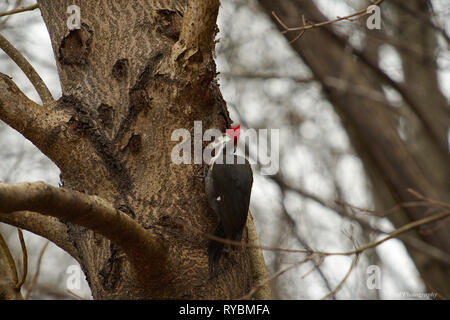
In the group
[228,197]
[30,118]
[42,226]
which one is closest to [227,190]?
[228,197]

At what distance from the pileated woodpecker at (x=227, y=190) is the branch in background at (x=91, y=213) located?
13.5 inches

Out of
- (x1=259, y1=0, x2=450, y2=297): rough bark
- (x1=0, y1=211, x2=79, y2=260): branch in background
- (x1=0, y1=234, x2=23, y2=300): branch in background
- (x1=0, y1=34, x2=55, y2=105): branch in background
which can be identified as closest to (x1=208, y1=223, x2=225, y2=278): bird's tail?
(x1=0, y1=211, x2=79, y2=260): branch in background

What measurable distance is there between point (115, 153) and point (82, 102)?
31 cm

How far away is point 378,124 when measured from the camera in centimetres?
380

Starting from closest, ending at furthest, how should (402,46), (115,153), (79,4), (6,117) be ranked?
(6,117) < (115,153) < (79,4) < (402,46)

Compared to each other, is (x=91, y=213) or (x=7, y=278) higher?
(x=91, y=213)

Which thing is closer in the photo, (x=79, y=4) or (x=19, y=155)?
(x=79, y=4)

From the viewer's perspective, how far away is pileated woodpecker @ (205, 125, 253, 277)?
8.54 ft

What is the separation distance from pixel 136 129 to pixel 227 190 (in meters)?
0.79

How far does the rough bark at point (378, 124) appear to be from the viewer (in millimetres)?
3598

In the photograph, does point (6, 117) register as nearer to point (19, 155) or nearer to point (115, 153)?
point (115, 153)

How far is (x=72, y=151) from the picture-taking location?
245 centimetres

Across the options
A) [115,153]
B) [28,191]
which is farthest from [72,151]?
[28,191]

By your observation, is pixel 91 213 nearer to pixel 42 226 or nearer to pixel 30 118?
pixel 30 118
